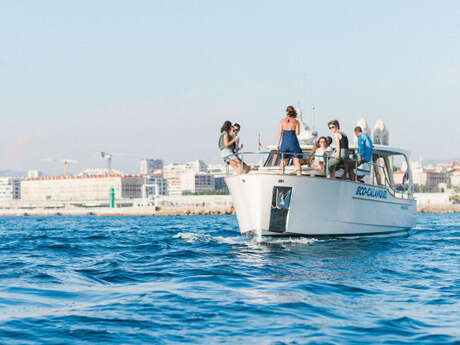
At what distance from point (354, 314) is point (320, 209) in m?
7.80

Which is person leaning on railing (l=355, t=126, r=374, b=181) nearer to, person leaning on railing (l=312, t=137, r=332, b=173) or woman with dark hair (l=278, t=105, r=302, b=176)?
person leaning on railing (l=312, t=137, r=332, b=173)

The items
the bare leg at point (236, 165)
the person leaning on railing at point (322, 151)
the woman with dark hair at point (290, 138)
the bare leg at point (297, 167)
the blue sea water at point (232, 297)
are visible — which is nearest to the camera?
the blue sea water at point (232, 297)

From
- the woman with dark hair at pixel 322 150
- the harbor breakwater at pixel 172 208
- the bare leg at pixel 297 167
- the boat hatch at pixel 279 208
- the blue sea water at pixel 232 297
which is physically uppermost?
the woman with dark hair at pixel 322 150

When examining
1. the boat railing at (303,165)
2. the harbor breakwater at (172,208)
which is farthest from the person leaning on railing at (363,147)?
the harbor breakwater at (172,208)

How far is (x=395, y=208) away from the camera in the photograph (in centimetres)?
1708

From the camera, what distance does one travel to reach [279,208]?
13430 mm

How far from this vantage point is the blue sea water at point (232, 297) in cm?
519

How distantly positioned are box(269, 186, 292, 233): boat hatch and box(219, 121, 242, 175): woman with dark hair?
5.23 feet

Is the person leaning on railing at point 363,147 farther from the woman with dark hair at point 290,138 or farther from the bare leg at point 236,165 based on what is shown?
the bare leg at point 236,165

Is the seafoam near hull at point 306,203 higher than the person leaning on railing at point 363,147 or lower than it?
lower

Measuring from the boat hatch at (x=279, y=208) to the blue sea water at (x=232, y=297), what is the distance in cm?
138

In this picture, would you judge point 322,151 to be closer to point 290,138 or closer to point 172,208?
point 290,138

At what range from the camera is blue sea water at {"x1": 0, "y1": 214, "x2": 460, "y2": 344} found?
5188 millimetres

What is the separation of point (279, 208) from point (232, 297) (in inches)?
261
